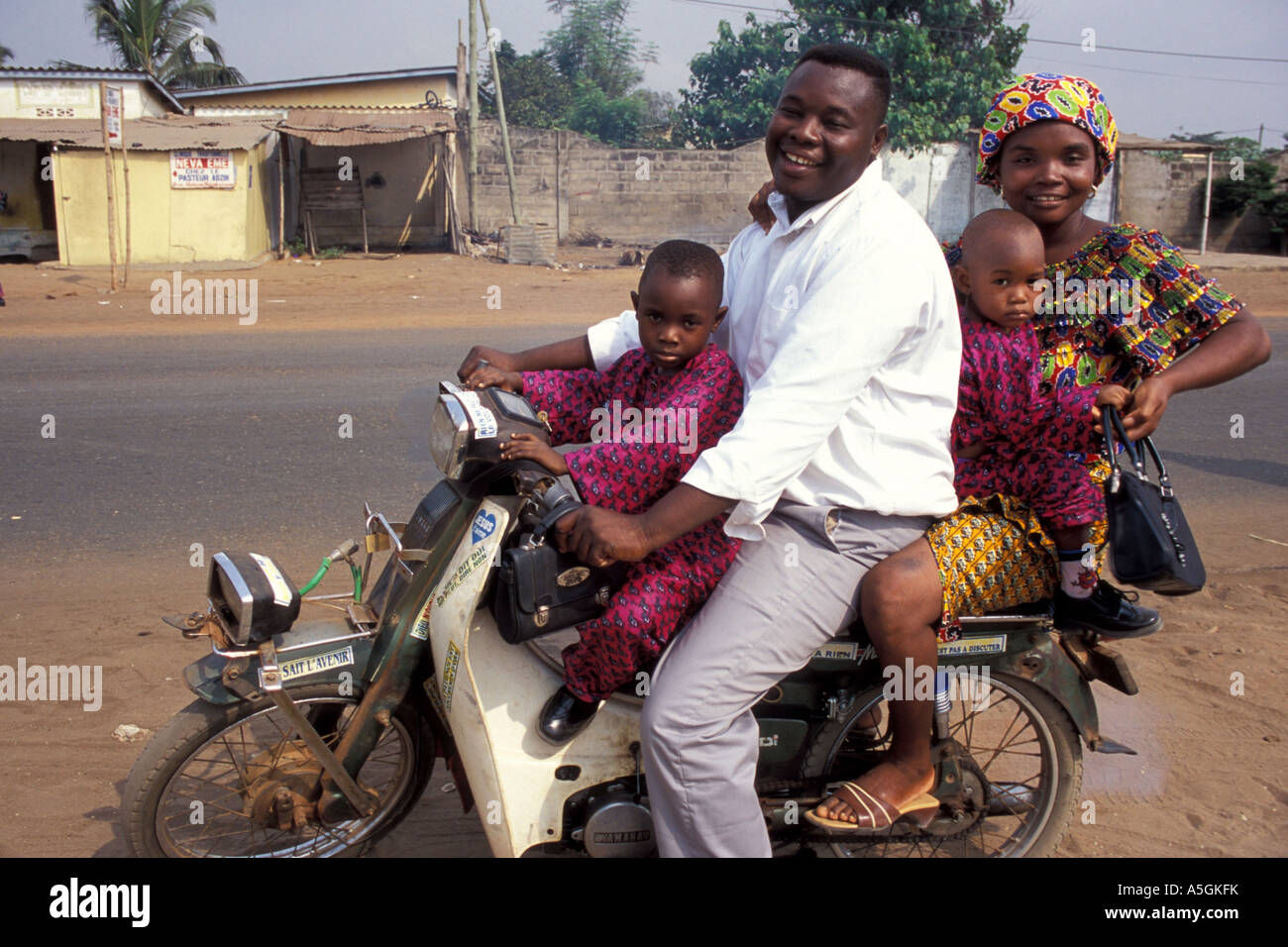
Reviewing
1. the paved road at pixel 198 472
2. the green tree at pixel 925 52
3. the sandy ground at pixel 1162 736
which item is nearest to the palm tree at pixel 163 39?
the green tree at pixel 925 52

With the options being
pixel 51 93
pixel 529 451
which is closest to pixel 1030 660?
pixel 529 451

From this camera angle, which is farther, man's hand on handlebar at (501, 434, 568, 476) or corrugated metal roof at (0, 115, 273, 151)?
corrugated metal roof at (0, 115, 273, 151)

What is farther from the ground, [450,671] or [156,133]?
[156,133]

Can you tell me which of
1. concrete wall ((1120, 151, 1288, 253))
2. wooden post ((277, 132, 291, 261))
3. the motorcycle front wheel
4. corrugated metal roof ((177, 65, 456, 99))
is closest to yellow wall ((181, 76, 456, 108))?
corrugated metal roof ((177, 65, 456, 99))

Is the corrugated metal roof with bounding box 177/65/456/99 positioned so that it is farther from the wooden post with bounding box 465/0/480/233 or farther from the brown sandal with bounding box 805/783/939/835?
the brown sandal with bounding box 805/783/939/835

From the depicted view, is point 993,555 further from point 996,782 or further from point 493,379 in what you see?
point 493,379

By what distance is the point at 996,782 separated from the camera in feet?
9.64

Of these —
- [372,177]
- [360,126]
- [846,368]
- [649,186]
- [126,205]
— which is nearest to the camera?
[846,368]

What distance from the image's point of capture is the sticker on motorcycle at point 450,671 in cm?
232

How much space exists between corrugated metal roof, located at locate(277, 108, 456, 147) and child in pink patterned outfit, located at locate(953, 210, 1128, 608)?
736 inches

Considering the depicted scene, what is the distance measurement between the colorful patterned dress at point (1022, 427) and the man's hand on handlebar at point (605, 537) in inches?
33.8

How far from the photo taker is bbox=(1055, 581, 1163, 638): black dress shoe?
2.58 m

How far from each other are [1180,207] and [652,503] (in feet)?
84.0

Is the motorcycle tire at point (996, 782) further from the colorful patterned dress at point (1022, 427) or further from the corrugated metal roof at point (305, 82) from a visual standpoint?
the corrugated metal roof at point (305, 82)
